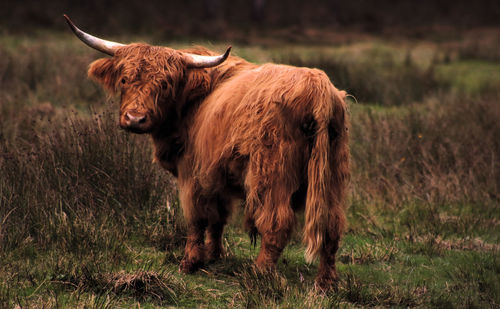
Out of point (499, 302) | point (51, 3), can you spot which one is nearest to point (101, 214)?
point (499, 302)

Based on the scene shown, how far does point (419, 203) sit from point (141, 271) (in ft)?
11.5

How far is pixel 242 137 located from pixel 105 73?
1.30m

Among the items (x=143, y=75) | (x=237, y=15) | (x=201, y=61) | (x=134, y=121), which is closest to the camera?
(x=134, y=121)

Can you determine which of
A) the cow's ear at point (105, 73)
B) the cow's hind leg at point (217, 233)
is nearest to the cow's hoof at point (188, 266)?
the cow's hind leg at point (217, 233)

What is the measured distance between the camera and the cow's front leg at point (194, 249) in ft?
15.1

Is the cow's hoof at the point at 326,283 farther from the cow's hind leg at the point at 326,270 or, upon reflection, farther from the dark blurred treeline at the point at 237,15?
the dark blurred treeline at the point at 237,15

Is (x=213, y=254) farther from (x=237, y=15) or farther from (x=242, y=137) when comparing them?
(x=237, y=15)

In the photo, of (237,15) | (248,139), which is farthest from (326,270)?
(237,15)

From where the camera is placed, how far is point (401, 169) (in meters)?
7.07

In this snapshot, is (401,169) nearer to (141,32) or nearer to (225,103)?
(225,103)

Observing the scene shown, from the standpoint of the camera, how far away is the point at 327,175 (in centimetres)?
381

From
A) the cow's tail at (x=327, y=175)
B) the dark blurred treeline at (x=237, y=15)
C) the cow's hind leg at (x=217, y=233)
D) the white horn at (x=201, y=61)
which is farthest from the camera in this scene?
the dark blurred treeline at (x=237, y=15)

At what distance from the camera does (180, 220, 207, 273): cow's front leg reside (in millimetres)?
4594

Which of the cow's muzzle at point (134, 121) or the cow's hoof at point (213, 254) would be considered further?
the cow's hoof at point (213, 254)
